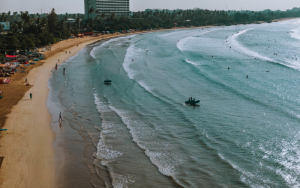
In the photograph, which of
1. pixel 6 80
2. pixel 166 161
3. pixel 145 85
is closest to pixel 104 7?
pixel 6 80

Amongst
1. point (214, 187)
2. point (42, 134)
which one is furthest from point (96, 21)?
point (214, 187)

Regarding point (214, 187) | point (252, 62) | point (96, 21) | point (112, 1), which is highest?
point (112, 1)

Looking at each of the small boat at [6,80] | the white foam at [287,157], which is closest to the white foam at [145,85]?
the small boat at [6,80]

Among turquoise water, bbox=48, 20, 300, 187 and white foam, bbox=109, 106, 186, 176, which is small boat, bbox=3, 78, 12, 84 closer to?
turquoise water, bbox=48, 20, 300, 187

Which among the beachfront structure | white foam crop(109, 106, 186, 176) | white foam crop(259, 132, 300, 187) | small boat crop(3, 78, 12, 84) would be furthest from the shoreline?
the beachfront structure

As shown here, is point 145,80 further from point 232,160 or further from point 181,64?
point 232,160

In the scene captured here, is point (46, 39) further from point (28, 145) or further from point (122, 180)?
point (122, 180)
